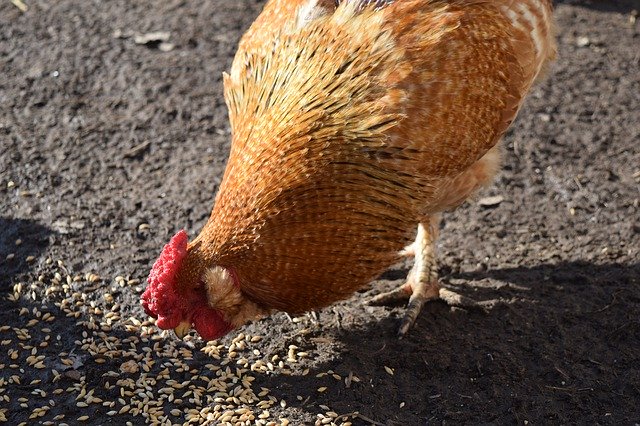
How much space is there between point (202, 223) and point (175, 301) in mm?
1671

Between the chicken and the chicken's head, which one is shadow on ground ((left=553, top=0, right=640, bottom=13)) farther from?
the chicken's head

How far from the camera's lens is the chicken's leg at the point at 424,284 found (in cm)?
503

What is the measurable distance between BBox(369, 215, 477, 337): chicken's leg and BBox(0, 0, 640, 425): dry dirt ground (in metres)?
0.08

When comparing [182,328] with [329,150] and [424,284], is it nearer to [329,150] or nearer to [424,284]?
[329,150]

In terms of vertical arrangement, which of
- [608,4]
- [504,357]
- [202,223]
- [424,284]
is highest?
[608,4]

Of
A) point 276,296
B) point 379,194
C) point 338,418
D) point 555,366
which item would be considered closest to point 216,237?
point 276,296

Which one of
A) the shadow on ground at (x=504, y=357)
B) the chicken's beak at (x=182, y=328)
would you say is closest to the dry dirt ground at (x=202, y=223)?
the shadow on ground at (x=504, y=357)

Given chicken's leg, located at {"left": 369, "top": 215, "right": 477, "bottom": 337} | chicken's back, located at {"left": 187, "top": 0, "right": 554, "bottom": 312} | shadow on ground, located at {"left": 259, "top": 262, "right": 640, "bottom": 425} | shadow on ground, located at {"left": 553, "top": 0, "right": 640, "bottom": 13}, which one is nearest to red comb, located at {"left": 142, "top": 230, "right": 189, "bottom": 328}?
chicken's back, located at {"left": 187, "top": 0, "right": 554, "bottom": 312}

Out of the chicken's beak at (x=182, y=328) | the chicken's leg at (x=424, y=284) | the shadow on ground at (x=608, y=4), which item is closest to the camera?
the chicken's beak at (x=182, y=328)

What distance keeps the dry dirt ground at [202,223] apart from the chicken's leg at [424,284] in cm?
8

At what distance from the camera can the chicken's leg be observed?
16.5 feet

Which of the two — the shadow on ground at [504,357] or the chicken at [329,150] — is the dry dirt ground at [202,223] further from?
the chicken at [329,150]

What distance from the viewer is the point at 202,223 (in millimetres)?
5609

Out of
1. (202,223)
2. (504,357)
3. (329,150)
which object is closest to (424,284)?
(504,357)
